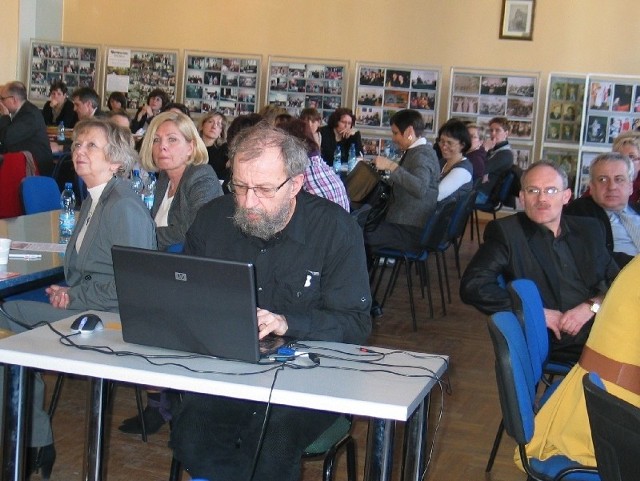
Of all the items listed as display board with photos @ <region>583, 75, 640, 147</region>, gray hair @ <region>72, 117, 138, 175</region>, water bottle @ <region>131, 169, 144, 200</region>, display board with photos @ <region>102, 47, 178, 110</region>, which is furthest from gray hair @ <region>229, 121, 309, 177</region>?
display board with photos @ <region>102, 47, 178, 110</region>

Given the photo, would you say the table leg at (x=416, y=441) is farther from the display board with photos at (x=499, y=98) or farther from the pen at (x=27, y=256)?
the display board with photos at (x=499, y=98)

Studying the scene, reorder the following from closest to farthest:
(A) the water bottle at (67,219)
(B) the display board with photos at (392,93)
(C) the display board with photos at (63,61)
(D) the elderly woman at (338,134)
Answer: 1. (A) the water bottle at (67,219)
2. (D) the elderly woman at (338,134)
3. (B) the display board with photos at (392,93)
4. (C) the display board with photos at (63,61)

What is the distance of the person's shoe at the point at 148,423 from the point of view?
3.86 m

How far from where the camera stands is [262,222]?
2.64 m

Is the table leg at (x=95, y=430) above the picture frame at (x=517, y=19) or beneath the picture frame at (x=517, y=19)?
beneath

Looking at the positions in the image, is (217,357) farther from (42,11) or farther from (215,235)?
(42,11)

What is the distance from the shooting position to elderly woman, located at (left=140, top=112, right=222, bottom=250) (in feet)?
14.4

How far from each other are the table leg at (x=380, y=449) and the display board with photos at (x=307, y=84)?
391 inches

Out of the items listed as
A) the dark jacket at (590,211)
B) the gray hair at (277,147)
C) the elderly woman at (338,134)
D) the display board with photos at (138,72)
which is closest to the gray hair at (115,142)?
the gray hair at (277,147)

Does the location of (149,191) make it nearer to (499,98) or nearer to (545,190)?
(545,190)

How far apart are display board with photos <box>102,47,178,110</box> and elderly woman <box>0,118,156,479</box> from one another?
358 inches

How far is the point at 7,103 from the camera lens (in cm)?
826

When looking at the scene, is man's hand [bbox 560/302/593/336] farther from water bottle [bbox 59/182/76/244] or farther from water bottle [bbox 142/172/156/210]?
water bottle [bbox 142/172/156/210]

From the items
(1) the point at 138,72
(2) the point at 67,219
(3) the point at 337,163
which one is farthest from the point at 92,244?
(1) the point at 138,72
